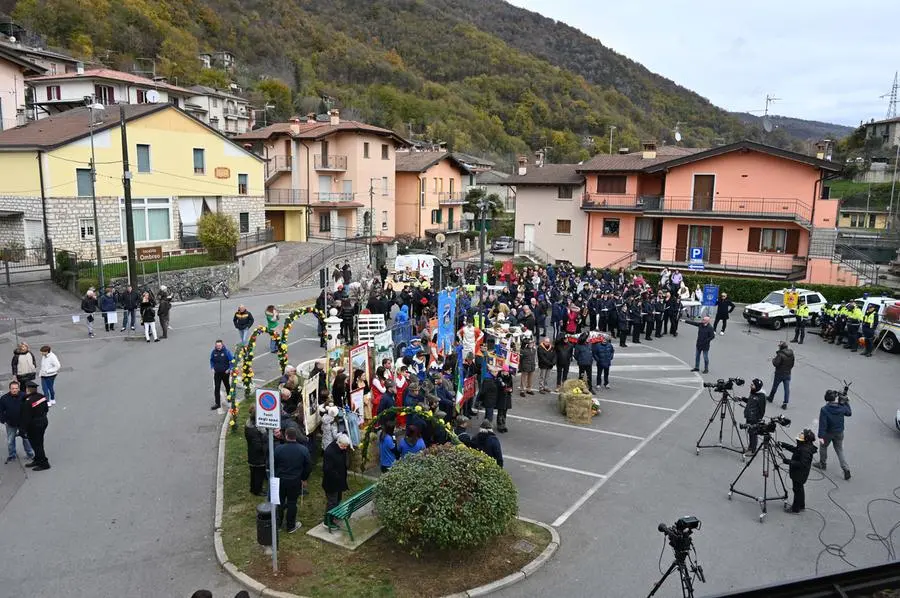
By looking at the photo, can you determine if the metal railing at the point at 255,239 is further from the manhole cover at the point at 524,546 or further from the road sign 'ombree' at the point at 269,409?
the manhole cover at the point at 524,546

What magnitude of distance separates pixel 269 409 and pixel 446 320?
27.7 ft

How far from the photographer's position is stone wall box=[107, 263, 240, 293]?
30.0 meters

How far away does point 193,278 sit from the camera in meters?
32.4

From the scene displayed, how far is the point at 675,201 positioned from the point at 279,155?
2893 cm

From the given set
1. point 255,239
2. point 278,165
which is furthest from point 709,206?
point 278,165

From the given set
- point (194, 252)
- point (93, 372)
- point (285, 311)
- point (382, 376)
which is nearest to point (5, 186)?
point (194, 252)

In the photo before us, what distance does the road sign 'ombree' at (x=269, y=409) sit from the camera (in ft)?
28.7

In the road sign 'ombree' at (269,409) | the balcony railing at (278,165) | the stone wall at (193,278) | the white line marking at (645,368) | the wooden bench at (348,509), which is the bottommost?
the white line marking at (645,368)

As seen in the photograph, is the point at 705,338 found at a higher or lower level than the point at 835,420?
higher

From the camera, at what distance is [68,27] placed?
77.2 metres

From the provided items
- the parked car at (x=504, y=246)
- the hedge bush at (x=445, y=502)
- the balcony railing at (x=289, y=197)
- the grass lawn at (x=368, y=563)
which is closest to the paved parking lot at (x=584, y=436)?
the grass lawn at (x=368, y=563)

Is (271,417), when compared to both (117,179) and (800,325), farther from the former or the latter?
(117,179)

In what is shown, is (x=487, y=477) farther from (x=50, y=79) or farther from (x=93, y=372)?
(x=50, y=79)

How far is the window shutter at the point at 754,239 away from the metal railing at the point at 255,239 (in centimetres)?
2880
